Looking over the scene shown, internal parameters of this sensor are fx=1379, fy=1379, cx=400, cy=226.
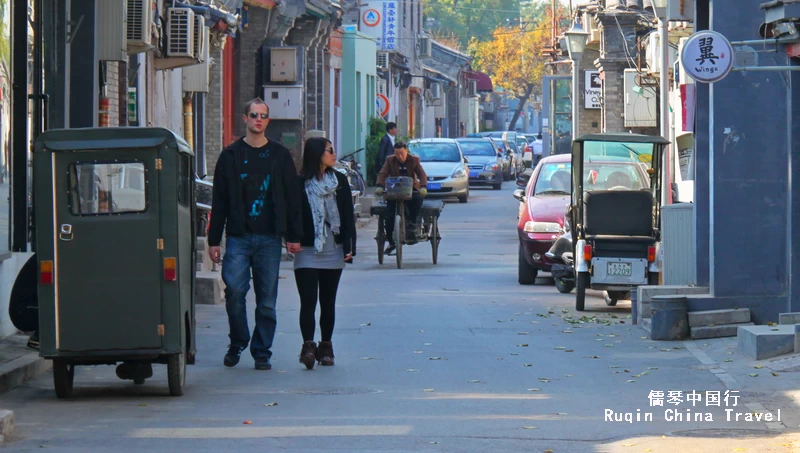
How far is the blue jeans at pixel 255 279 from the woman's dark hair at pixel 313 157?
622 mm

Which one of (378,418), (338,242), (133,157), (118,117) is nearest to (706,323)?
(338,242)

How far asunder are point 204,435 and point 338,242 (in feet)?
10.5

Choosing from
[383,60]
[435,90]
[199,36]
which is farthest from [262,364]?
[435,90]

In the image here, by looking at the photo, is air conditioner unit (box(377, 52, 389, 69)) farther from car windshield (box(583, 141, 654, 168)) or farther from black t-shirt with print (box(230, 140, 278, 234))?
black t-shirt with print (box(230, 140, 278, 234))

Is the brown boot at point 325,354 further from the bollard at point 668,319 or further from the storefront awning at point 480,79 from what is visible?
the storefront awning at point 480,79

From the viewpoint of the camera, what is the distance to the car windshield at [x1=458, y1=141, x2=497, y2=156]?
1908 inches

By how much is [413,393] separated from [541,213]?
9531 mm

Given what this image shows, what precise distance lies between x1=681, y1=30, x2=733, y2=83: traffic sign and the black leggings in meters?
3.46

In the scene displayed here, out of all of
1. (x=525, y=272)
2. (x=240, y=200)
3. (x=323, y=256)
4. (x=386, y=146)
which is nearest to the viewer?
(x=240, y=200)

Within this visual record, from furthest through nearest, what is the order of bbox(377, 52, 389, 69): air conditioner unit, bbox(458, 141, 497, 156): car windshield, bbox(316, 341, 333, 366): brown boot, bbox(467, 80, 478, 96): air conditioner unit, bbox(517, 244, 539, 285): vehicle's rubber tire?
bbox(467, 80, 478, 96): air conditioner unit
bbox(377, 52, 389, 69): air conditioner unit
bbox(458, 141, 497, 156): car windshield
bbox(517, 244, 539, 285): vehicle's rubber tire
bbox(316, 341, 333, 366): brown boot

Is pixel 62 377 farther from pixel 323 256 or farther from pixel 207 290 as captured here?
pixel 207 290

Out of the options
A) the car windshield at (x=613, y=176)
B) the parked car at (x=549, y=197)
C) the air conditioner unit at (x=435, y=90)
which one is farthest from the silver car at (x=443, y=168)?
the air conditioner unit at (x=435, y=90)

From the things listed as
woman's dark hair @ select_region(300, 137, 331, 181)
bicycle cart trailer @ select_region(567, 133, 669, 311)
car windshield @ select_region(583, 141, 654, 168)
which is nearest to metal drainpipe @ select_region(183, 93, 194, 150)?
car windshield @ select_region(583, 141, 654, 168)

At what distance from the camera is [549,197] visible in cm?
1939
